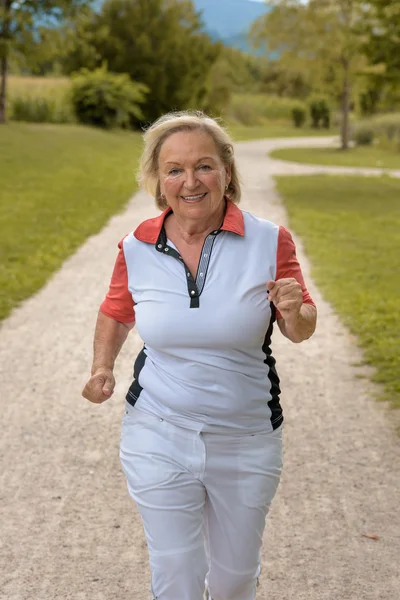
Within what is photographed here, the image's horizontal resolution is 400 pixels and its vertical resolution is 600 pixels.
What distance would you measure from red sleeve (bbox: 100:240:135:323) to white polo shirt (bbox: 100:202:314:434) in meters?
0.07

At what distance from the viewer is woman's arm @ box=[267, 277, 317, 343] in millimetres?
2844

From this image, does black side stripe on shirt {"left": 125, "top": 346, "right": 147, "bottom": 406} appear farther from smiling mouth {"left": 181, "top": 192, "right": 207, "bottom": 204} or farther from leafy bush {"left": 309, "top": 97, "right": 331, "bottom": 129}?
leafy bush {"left": 309, "top": 97, "right": 331, "bottom": 129}

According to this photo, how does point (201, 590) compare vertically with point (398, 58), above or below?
below

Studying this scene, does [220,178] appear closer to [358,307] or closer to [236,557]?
[236,557]

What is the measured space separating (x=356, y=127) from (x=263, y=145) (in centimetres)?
768

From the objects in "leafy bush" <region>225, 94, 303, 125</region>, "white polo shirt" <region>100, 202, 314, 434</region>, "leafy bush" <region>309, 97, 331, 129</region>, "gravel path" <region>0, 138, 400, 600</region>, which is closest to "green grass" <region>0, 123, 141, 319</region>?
"white polo shirt" <region>100, 202, 314, 434</region>

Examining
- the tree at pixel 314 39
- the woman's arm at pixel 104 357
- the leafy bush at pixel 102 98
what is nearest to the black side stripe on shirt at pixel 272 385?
the woman's arm at pixel 104 357

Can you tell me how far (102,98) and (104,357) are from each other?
42.3m

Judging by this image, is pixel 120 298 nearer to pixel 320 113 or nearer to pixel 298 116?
pixel 320 113

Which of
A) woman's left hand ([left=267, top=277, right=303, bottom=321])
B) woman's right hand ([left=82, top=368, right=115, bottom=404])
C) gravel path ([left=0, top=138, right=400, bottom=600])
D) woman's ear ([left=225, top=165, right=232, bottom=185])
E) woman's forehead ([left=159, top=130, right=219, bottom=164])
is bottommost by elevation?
gravel path ([left=0, top=138, right=400, bottom=600])

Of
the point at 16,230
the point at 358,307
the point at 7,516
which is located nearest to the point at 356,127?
the point at 16,230

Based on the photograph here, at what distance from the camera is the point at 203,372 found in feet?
9.55

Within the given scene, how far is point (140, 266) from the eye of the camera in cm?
309

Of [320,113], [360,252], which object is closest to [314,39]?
[320,113]
